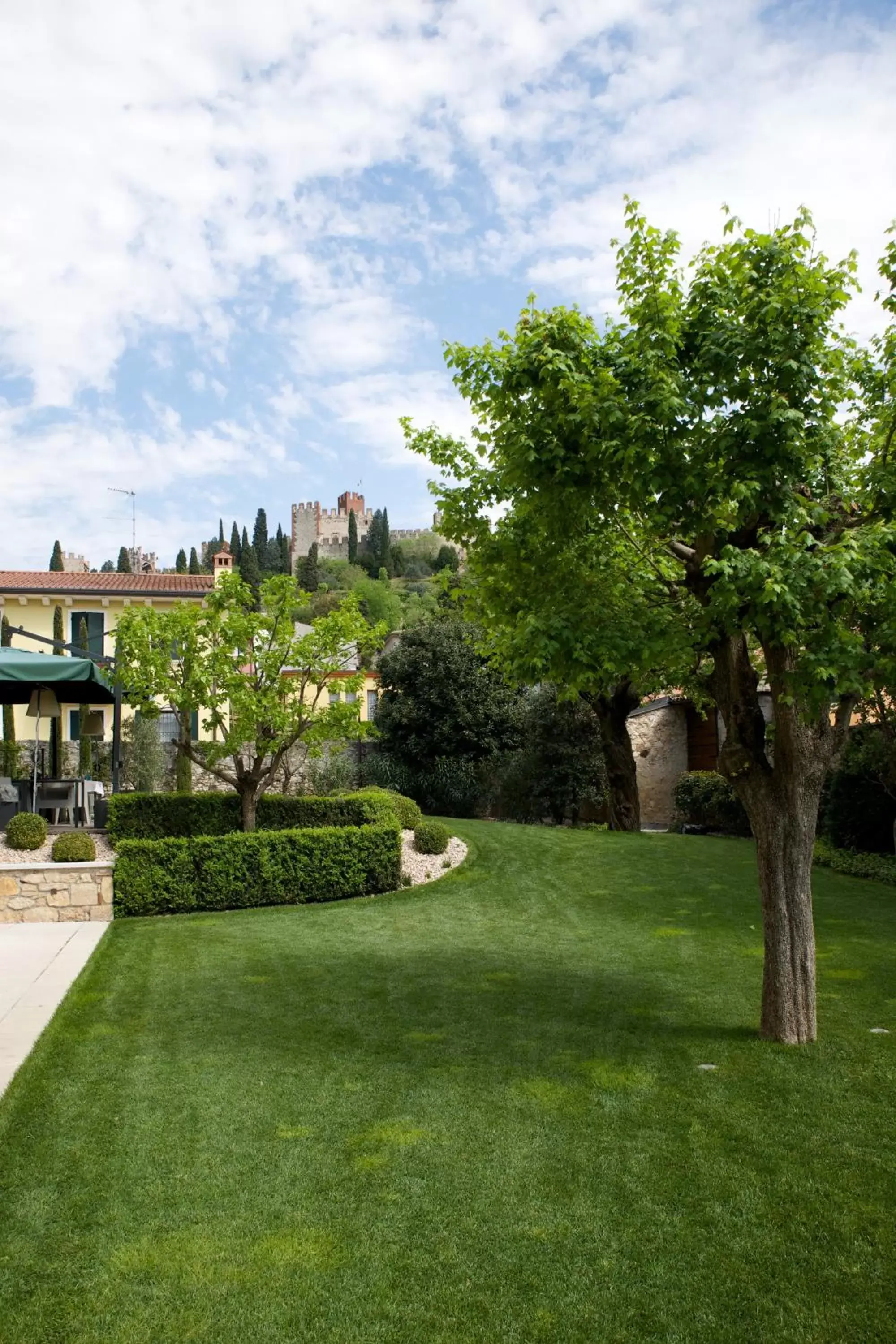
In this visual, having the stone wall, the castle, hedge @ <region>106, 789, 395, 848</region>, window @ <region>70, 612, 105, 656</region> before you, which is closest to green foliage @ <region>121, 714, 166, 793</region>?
window @ <region>70, 612, 105, 656</region>

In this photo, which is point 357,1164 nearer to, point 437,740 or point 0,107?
point 0,107

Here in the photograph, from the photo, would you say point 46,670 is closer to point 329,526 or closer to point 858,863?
point 858,863

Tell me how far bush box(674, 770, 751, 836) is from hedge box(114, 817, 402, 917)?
819 centimetres

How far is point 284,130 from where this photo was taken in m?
8.91

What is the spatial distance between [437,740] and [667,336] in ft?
55.3

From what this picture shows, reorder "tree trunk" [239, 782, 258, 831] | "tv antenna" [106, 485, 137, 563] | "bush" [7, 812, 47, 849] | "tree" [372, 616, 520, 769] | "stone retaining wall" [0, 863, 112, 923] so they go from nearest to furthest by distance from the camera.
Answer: "stone retaining wall" [0, 863, 112, 923] → "bush" [7, 812, 47, 849] → "tree trunk" [239, 782, 258, 831] → "tree" [372, 616, 520, 769] → "tv antenna" [106, 485, 137, 563]

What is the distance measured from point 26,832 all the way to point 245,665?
3.84 m

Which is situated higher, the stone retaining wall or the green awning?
the green awning

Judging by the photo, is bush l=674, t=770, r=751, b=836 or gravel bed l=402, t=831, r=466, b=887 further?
bush l=674, t=770, r=751, b=836

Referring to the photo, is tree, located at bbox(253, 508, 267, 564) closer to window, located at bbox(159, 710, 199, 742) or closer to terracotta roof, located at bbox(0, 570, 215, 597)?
terracotta roof, located at bbox(0, 570, 215, 597)

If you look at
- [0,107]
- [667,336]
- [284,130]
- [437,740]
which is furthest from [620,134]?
[437,740]

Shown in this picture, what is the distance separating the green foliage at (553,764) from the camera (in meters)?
21.1

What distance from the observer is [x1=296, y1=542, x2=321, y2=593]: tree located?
77.6 metres

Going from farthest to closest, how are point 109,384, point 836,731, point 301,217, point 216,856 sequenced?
point 109,384, point 216,856, point 301,217, point 836,731
